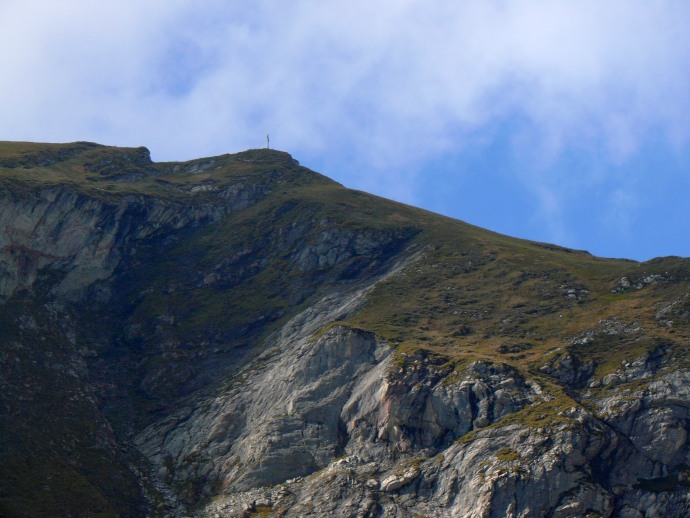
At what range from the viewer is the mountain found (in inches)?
3548

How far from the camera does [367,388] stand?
10569 cm

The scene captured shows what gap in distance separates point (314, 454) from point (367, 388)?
10349 mm

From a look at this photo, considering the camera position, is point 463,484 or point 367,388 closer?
point 463,484

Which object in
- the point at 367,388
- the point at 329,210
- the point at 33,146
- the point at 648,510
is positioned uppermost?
the point at 33,146

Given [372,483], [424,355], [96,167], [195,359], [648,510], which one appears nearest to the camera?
[648,510]

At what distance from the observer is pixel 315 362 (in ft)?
370

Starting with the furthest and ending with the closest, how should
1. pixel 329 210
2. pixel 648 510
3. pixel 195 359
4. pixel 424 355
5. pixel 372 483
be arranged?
pixel 329 210 → pixel 195 359 → pixel 424 355 → pixel 372 483 → pixel 648 510

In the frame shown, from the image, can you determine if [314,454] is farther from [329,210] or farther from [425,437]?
[329,210]

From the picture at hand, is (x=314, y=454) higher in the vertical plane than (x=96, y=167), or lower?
lower

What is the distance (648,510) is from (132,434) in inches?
2478

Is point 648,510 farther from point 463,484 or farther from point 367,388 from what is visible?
point 367,388

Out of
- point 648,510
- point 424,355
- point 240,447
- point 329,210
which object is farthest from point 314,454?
point 329,210

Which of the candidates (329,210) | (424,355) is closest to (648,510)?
(424,355)

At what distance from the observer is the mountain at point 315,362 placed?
3548 inches
